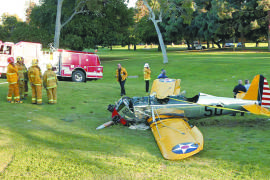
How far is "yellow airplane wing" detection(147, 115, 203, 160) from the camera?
7492mm

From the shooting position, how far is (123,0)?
44.8 meters

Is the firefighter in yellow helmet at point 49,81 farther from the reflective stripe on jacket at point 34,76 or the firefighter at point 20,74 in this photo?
the firefighter at point 20,74

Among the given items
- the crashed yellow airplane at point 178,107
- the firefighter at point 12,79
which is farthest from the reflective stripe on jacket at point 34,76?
the crashed yellow airplane at point 178,107

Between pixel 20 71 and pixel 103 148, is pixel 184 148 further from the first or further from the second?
pixel 20 71

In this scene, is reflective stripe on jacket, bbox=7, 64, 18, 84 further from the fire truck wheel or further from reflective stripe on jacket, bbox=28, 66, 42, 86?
the fire truck wheel

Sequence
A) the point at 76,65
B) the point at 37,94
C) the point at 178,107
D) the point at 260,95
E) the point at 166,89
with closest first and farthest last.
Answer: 1. the point at 178,107
2. the point at 260,95
3. the point at 166,89
4. the point at 37,94
5. the point at 76,65

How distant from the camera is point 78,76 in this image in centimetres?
2420

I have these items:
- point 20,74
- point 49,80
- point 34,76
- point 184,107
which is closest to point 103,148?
point 184,107

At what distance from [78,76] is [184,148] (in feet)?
58.5

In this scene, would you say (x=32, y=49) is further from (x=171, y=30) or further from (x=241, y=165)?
(x=171, y=30)

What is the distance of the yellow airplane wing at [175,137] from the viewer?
749 cm

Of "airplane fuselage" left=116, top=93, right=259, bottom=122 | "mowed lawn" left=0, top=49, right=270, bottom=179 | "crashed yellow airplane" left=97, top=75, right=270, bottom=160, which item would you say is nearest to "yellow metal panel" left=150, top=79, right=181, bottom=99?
"crashed yellow airplane" left=97, top=75, right=270, bottom=160

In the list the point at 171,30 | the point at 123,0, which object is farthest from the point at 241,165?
the point at 171,30

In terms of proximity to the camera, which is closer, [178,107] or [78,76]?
[178,107]
